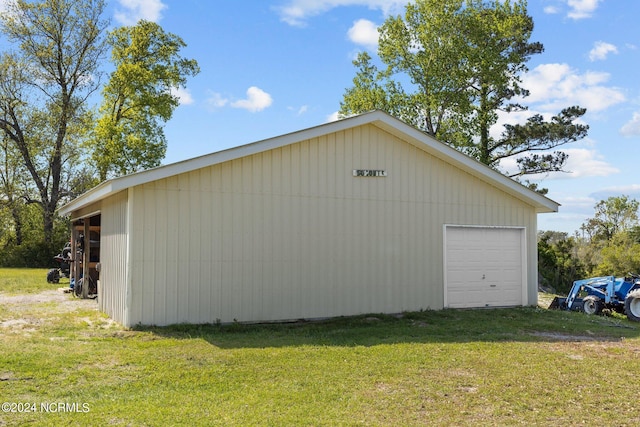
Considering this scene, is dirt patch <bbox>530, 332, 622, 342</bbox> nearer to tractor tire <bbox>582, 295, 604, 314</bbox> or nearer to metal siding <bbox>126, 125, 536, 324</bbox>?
metal siding <bbox>126, 125, 536, 324</bbox>

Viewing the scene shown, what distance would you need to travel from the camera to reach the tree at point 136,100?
96.4ft

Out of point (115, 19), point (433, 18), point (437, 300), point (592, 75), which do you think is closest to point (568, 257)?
point (592, 75)

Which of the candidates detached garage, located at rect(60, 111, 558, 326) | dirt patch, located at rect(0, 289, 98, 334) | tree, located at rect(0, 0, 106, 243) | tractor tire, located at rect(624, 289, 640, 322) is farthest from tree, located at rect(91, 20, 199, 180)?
tractor tire, located at rect(624, 289, 640, 322)

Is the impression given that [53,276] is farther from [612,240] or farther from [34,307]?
[612,240]

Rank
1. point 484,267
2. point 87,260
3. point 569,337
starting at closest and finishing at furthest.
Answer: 1. point 569,337
2. point 484,267
3. point 87,260

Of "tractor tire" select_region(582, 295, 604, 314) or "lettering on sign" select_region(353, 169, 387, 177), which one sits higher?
"lettering on sign" select_region(353, 169, 387, 177)

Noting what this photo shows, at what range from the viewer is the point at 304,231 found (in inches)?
411

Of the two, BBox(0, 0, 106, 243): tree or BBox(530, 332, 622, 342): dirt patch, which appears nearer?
BBox(530, 332, 622, 342): dirt patch

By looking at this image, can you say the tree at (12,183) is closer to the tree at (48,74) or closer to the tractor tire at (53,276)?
the tree at (48,74)

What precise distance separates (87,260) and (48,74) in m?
20.7

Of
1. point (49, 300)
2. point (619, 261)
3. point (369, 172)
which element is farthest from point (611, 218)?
point (49, 300)

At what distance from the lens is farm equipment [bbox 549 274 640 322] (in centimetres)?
1190

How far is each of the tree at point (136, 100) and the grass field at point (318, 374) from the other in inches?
818

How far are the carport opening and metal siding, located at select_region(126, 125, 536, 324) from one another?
5.04 meters
